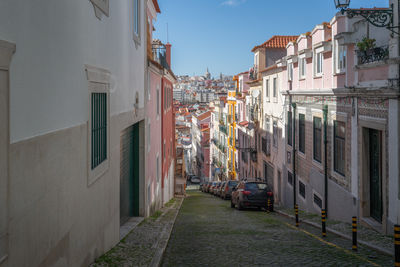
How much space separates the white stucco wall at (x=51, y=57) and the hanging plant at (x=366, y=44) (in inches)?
267

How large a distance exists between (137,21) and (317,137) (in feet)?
29.0

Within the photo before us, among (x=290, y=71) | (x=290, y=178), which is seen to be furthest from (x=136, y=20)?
(x=290, y=178)

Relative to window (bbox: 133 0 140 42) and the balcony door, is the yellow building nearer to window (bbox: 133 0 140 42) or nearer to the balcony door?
window (bbox: 133 0 140 42)

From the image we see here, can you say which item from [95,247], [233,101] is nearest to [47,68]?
[95,247]

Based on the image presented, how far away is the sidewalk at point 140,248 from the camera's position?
8219mm

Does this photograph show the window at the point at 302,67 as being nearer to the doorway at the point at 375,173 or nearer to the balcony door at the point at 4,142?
the doorway at the point at 375,173

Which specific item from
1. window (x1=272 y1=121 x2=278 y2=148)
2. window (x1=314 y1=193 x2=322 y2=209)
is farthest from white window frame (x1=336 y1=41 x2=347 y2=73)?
window (x1=272 y1=121 x2=278 y2=148)

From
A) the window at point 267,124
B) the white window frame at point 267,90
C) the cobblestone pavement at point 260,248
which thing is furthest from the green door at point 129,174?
the white window frame at point 267,90

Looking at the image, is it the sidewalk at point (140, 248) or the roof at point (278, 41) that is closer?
the sidewalk at point (140, 248)

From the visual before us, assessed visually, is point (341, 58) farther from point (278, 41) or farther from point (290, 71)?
point (278, 41)

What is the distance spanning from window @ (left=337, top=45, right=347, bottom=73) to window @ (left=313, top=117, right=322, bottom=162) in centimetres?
347

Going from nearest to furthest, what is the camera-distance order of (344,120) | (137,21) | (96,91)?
(96,91) < (137,21) < (344,120)

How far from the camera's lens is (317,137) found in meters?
18.2

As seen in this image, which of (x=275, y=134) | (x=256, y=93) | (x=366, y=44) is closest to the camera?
(x=366, y=44)
